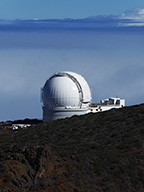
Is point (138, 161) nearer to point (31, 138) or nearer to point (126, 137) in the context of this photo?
point (126, 137)

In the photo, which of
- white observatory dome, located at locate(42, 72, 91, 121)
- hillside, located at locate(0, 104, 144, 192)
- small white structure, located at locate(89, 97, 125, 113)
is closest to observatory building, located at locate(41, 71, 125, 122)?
white observatory dome, located at locate(42, 72, 91, 121)

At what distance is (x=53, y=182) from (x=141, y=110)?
23.3 meters

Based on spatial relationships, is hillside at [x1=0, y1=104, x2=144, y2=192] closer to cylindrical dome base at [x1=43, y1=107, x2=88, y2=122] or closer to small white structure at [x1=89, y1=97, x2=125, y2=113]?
cylindrical dome base at [x1=43, y1=107, x2=88, y2=122]

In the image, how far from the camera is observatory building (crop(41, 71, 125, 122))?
206 feet

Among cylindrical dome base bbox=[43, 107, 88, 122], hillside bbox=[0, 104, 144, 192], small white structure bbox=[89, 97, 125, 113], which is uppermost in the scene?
small white structure bbox=[89, 97, 125, 113]

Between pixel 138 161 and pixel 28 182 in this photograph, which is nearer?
pixel 28 182

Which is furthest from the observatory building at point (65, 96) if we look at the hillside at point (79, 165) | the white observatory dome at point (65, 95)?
the hillside at point (79, 165)

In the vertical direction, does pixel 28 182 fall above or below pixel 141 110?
below

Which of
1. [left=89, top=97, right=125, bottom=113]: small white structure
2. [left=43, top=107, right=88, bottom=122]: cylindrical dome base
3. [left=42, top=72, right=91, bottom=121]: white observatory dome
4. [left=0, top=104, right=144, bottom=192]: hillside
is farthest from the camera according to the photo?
[left=89, top=97, right=125, bottom=113]: small white structure

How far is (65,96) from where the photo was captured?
206 ft

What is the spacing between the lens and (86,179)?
28188 millimetres

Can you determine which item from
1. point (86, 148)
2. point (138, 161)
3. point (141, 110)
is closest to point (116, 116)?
point (141, 110)

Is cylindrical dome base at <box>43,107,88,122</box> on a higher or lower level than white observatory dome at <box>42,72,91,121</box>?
lower

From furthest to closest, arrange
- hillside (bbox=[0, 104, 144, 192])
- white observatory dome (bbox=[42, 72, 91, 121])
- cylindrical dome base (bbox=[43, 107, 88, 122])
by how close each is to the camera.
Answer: cylindrical dome base (bbox=[43, 107, 88, 122]), white observatory dome (bbox=[42, 72, 91, 121]), hillside (bbox=[0, 104, 144, 192])
